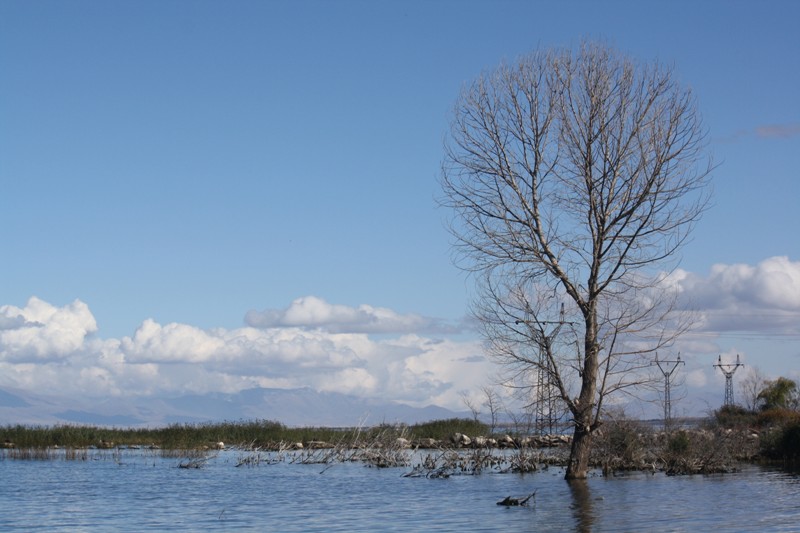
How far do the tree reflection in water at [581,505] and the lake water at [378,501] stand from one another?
3cm

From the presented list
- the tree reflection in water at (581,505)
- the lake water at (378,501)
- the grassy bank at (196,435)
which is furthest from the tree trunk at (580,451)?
the grassy bank at (196,435)

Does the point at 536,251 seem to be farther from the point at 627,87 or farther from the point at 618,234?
the point at 627,87

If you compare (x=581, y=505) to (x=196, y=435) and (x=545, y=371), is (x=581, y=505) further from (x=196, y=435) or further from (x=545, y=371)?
(x=196, y=435)

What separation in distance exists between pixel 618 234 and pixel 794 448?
16.8 meters

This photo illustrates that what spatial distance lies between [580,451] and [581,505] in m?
4.23

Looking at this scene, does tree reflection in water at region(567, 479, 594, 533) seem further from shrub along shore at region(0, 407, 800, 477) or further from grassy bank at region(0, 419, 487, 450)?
grassy bank at region(0, 419, 487, 450)

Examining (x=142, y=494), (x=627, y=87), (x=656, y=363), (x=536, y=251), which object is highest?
(x=627, y=87)

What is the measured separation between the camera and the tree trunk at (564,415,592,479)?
86.8 ft

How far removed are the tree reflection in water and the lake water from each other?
0.09 ft

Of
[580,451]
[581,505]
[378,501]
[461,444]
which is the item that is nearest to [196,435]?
[461,444]

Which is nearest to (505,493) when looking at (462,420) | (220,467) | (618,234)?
(618,234)

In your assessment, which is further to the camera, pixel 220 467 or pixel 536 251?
pixel 220 467

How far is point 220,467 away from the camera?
38969mm

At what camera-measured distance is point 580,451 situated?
27219mm
